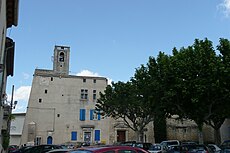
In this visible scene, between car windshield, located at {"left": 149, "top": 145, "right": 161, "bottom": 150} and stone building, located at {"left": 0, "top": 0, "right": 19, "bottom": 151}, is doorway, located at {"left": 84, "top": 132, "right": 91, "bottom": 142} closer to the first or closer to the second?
stone building, located at {"left": 0, "top": 0, "right": 19, "bottom": 151}

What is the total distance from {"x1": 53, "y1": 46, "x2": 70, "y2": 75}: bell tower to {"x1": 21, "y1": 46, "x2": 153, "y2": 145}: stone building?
943 mm

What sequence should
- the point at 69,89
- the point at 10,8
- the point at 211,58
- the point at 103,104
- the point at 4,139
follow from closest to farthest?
the point at 10,8
the point at 211,58
the point at 4,139
the point at 103,104
the point at 69,89

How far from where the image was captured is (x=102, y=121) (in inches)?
2013

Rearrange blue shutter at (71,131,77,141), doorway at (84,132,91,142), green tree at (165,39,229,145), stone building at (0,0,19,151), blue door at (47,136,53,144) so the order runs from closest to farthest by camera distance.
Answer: stone building at (0,0,19,151) → green tree at (165,39,229,145) → blue door at (47,136,53,144) → blue shutter at (71,131,77,141) → doorway at (84,132,91,142)

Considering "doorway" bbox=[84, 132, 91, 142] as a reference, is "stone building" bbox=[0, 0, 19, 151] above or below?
above

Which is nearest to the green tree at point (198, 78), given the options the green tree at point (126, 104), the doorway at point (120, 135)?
the green tree at point (126, 104)

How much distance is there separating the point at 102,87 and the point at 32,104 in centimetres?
1229

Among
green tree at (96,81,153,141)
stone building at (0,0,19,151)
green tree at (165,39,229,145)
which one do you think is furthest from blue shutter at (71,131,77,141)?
green tree at (165,39,229,145)

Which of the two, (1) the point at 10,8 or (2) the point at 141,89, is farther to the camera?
(2) the point at 141,89

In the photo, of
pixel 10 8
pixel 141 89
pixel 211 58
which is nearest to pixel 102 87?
pixel 141 89

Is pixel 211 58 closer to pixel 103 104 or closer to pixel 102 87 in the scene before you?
pixel 103 104

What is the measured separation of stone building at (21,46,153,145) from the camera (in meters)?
48.4

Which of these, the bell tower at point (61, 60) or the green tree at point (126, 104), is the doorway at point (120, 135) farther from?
the bell tower at point (61, 60)

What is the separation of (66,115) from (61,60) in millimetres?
10542
